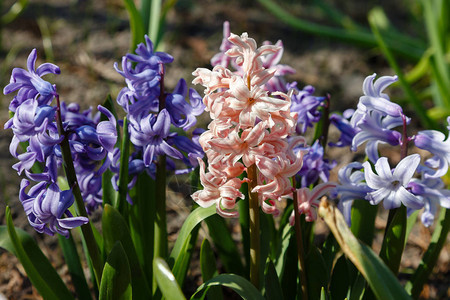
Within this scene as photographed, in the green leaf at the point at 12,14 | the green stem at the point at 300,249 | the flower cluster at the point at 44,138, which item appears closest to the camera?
the flower cluster at the point at 44,138

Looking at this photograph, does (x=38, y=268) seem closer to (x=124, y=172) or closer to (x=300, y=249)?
(x=124, y=172)

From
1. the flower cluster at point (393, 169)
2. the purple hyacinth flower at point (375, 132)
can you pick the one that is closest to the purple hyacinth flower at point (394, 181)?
the flower cluster at point (393, 169)

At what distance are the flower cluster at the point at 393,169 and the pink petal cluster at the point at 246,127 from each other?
20 centimetres

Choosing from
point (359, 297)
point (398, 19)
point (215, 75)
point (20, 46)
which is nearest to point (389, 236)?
point (359, 297)

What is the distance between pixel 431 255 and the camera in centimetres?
140

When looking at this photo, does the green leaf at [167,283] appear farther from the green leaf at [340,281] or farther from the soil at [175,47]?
the soil at [175,47]

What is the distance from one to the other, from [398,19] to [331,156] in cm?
194

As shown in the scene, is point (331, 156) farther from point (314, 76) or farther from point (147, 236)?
point (147, 236)

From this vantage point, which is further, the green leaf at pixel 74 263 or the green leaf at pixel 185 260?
the green leaf at pixel 74 263

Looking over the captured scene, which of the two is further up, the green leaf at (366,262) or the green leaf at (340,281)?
the green leaf at (366,262)

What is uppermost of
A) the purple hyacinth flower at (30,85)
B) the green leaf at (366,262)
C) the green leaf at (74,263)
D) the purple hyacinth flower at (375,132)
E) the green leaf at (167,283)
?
the purple hyacinth flower at (30,85)

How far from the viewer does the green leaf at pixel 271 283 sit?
1.31m

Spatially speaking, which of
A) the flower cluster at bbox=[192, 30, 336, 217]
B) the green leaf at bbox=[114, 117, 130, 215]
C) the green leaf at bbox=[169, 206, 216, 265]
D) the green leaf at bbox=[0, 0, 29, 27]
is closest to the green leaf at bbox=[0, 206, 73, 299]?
the green leaf at bbox=[114, 117, 130, 215]

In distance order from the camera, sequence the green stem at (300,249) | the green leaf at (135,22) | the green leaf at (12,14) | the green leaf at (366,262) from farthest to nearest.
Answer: the green leaf at (12,14) → the green leaf at (135,22) → the green stem at (300,249) → the green leaf at (366,262)
